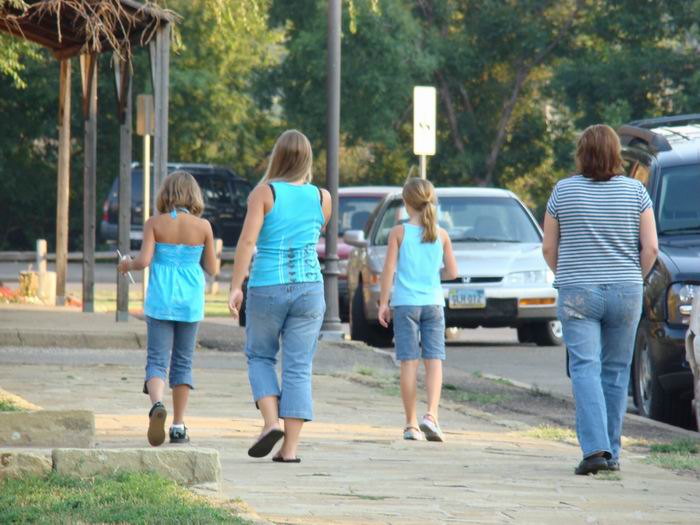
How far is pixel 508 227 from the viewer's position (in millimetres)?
18812

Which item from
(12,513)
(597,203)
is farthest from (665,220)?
(12,513)

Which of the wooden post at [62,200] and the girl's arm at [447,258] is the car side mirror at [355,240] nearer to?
the wooden post at [62,200]

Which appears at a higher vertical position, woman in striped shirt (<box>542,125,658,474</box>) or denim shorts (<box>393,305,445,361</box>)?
woman in striped shirt (<box>542,125,658,474</box>)

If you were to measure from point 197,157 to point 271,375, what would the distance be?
39.0 m

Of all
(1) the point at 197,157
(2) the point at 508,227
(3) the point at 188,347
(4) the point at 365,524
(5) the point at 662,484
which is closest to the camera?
(4) the point at 365,524

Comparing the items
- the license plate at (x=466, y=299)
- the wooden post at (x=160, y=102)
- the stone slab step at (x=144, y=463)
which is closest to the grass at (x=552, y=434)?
the stone slab step at (x=144, y=463)

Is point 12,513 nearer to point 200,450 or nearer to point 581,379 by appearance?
point 200,450

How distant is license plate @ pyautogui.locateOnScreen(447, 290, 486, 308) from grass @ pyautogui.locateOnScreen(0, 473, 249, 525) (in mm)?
10559

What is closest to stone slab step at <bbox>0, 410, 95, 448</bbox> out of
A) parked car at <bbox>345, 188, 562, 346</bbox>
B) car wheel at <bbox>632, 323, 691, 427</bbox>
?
car wheel at <bbox>632, 323, 691, 427</bbox>

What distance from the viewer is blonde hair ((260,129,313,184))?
28.3 ft

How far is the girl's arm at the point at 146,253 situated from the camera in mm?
9625

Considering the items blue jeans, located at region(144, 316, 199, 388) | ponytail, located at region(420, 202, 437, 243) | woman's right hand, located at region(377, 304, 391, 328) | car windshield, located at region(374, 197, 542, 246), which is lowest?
blue jeans, located at region(144, 316, 199, 388)

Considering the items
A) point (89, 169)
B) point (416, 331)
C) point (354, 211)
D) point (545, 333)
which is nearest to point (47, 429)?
point (416, 331)

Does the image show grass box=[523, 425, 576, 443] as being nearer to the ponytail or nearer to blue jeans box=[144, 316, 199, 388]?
the ponytail
